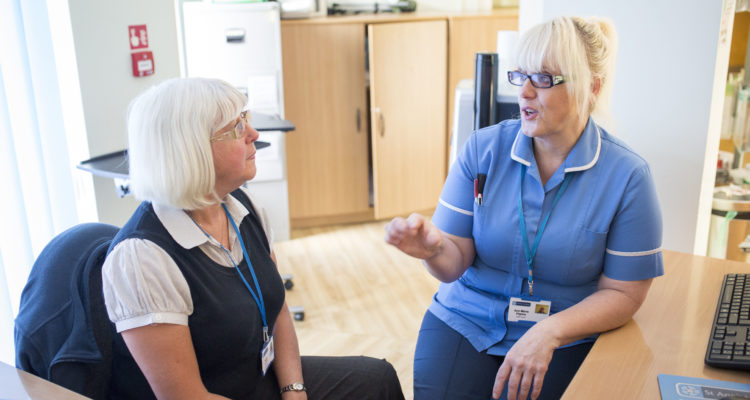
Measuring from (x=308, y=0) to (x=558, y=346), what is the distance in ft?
10.1

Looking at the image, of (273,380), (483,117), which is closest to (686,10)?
(483,117)

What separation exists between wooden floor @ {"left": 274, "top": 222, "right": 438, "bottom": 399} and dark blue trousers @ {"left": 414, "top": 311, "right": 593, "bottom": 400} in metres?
0.94

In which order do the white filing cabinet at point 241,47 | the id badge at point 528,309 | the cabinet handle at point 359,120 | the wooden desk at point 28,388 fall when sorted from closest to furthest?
the wooden desk at point 28,388
the id badge at point 528,309
the white filing cabinet at point 241,47
the cabinet handle at point 359,120

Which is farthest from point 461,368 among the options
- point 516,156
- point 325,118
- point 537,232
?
point 325,118

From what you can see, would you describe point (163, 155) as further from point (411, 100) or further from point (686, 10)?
point (411, 100)

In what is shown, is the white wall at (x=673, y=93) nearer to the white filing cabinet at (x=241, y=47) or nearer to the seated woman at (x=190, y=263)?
the seated woman at (x=190, y=263)

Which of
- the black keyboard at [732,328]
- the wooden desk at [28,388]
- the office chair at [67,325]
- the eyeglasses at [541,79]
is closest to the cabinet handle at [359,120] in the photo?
the eyeglasses at [541,79]

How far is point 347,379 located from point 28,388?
735 mm

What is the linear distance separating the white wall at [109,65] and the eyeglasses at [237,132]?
1245 mm

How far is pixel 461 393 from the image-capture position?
1553mm

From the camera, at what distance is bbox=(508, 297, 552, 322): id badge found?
5.24 feet

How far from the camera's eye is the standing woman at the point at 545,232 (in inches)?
59.0

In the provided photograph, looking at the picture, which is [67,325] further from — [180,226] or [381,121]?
[381,121]

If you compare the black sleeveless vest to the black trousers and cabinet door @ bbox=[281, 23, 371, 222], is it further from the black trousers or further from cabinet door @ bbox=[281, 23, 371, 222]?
cabinet door @ bbox=[281, 23, 371, 222]
